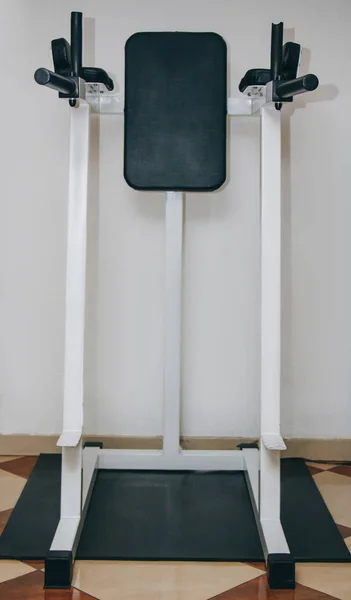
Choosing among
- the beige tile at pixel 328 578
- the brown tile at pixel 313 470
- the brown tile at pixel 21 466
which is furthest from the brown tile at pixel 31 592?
the brown tile at pixel 313 470

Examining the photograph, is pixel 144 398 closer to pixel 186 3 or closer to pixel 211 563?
pixel 211 563

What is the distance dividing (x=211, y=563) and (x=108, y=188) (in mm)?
1188

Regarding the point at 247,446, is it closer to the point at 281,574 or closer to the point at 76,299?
the point at 281,574

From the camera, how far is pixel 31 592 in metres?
1.36

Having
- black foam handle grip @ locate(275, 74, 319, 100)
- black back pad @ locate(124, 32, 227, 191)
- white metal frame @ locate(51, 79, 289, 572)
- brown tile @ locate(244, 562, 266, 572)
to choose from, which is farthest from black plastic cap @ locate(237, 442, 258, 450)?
black foam handle grip @ locate(275, 74, 319, 100)

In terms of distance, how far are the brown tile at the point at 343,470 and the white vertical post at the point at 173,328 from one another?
52 centimetres

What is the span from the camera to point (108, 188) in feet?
6.98

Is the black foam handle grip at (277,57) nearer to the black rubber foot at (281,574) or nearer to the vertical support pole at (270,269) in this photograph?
the vertical support pole at (270,269)

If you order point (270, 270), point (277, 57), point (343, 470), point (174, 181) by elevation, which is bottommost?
point (343, 470)

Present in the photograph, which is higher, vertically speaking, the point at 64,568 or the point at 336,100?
the point at 336,100

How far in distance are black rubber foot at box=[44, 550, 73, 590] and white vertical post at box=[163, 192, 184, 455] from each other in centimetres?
65

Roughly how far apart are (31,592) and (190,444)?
88cm

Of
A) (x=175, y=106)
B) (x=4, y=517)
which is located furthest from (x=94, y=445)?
(x=175, y=106)

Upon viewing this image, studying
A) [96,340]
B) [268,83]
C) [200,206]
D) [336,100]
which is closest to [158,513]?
[96,340]
